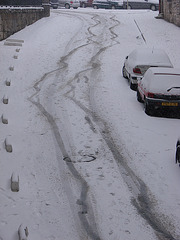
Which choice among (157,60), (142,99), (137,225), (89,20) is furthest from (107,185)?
(89,20)

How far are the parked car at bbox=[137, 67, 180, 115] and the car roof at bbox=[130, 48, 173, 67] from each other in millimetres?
2574

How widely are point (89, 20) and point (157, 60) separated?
18.1m

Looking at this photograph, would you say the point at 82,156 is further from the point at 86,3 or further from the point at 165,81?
the point at 86,3

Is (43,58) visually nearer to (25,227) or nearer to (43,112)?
(43,112)

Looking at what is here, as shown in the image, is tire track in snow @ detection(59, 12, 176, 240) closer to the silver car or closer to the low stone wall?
the low stone wall

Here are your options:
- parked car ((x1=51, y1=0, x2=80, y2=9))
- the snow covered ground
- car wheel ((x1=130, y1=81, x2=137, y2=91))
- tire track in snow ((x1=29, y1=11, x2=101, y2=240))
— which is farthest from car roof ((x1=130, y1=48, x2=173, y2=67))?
parked car ((x1=51, y1=0, x2=80, y2=9))

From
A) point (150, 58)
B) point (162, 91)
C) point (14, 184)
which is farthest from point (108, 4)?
point (14, 184)

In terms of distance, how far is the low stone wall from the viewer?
75.5 ft

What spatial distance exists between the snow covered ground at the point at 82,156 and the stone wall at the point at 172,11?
1008 centimetres

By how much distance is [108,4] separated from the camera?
44.8 m

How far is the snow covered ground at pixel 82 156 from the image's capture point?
7.08 metres

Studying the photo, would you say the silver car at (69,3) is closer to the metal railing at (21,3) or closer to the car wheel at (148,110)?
the metal railing at (21,3)

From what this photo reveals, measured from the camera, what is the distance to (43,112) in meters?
12.8

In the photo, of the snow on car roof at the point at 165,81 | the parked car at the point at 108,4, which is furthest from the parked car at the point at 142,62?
the parked car at the point at 108,4
